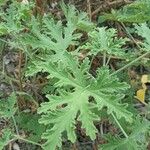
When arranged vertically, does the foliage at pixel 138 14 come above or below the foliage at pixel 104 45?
above

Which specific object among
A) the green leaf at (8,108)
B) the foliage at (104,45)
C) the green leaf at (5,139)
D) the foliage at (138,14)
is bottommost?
the green leaf at (5,139)

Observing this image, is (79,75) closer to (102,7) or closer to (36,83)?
(36,83)

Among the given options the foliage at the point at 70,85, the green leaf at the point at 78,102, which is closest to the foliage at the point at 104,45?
the foliage at the point at 70,85

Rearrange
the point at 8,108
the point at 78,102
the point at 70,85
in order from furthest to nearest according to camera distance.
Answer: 1. the point at 8,108
2. the point at 70,85
3. the point at 78,102

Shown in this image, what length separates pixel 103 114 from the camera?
83.2 inches

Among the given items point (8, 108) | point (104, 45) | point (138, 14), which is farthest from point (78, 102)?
point (138, 14)

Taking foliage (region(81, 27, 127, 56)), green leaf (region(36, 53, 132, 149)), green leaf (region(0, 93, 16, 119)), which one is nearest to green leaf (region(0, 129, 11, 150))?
green leaf (region(0, 93, 16, 119))

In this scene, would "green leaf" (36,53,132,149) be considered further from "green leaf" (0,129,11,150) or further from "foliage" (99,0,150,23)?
"foliage" (99,0,150,23)

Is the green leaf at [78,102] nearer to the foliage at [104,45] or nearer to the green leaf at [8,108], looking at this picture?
the foliage at [104,45]

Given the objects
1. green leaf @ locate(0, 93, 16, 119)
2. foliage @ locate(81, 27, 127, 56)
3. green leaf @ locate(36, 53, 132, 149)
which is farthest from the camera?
green leaf @ locate(0, 93, 16, 119)

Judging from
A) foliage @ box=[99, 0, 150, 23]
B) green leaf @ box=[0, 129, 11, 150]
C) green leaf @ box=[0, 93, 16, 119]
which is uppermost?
foliage @ box=[99, 0, 150, 23]

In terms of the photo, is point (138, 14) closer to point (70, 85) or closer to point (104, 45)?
point (104, 45)

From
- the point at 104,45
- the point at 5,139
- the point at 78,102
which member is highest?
the point at 104,45

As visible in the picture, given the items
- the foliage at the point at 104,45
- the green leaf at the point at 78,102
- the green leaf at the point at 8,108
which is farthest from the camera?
the green leaf at the point at 8,108
